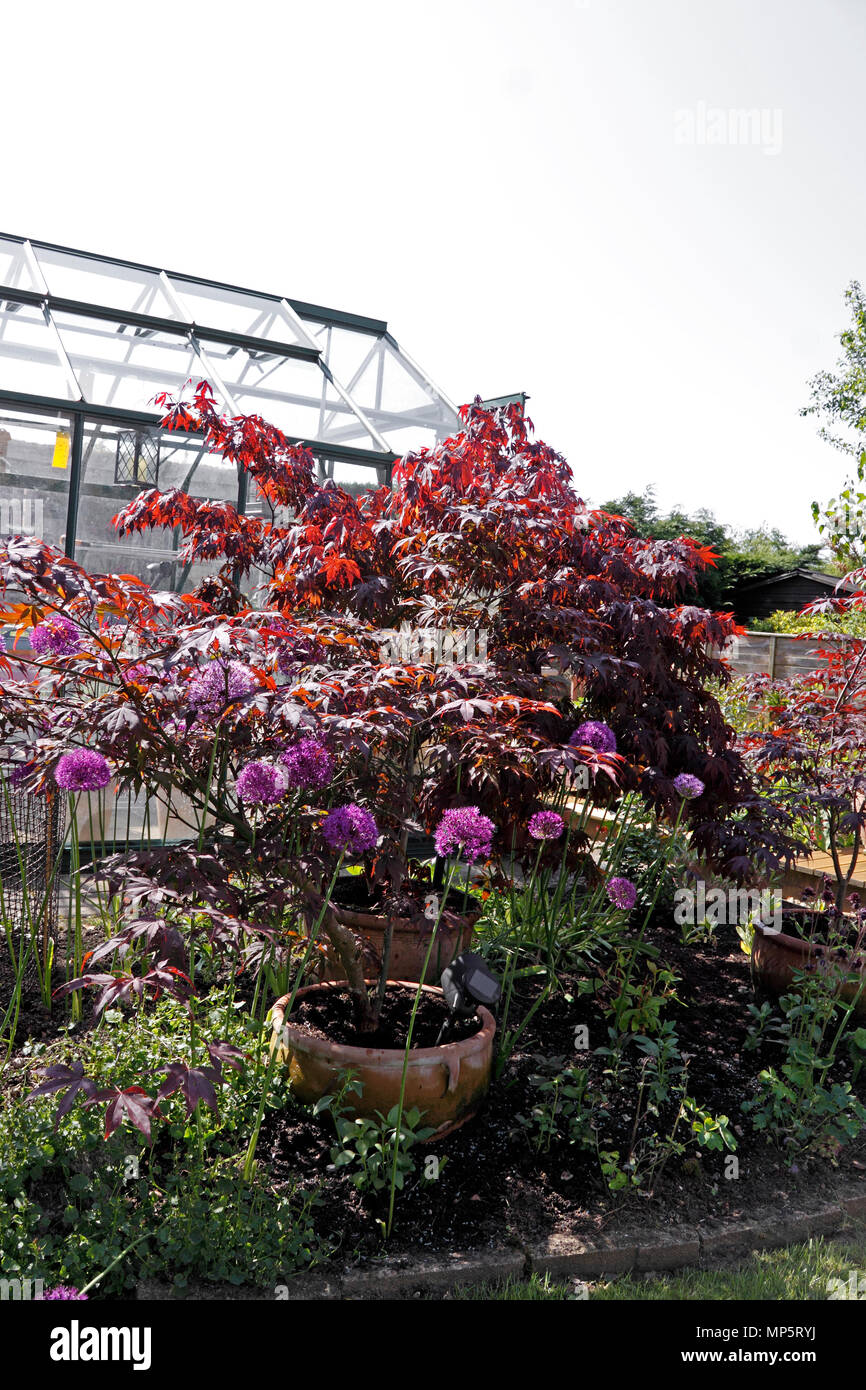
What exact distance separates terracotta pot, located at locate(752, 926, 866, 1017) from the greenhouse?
362 cm

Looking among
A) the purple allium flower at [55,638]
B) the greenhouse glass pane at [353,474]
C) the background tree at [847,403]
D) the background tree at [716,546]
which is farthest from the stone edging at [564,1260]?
the background tree at [716,546]

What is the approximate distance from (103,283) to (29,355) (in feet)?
4.99

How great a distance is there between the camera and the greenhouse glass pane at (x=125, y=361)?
18.3ft

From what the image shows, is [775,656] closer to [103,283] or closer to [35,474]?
[103,283]

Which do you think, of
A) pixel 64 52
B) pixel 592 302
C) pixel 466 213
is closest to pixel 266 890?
pixel 466 213

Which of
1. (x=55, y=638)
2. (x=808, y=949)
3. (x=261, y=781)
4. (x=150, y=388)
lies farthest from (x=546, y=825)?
(x=150, y=388)

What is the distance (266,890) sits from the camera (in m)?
Result: 2.18

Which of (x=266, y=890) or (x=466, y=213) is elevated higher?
(x=466, y=213)

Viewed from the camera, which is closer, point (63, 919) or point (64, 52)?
point (63, 919)

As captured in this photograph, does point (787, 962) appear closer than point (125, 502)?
Yes

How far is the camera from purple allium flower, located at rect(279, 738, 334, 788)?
6.33ft

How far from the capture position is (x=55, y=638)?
6.91 feet
